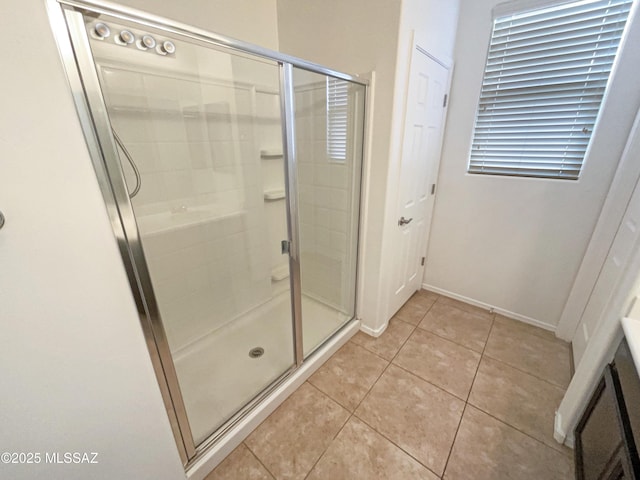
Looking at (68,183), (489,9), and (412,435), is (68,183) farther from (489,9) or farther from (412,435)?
(489,9)

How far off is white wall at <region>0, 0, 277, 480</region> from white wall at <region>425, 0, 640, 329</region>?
7.58ft

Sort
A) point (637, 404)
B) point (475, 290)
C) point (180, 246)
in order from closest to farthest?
point (637, 404) < point (180, 246) < point (475, 290)

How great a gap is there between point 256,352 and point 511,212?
85.3 inches

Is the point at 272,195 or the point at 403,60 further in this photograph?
the point at 272,195

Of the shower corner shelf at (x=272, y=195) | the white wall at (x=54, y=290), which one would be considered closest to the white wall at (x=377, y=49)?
the shower corner shelf at (x=272, y=195)

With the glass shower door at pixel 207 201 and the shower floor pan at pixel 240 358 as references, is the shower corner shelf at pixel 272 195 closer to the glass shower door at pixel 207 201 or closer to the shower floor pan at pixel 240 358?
the glass shower door at pixel 207 201

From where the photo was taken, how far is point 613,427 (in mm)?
853

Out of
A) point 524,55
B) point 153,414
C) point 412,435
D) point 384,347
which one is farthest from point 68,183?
point 524,55

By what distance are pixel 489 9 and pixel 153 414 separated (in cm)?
292

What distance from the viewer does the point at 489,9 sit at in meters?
1.74

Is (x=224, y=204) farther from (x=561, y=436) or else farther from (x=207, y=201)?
(x=561, y=436)

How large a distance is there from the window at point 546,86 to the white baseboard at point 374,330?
149 centimetres

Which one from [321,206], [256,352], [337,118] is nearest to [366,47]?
[337,118]

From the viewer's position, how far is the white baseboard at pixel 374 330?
1.98 m
